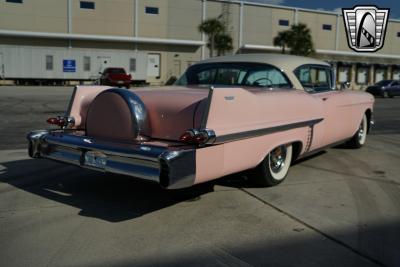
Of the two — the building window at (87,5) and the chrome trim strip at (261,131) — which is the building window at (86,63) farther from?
the chrome trim strip at (261,131)

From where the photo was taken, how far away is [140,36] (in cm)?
4362

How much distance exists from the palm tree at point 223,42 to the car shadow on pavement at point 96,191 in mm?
40645

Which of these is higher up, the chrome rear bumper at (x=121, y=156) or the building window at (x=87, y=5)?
the building window at (x=87, y=5)

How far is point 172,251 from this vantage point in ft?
11.7

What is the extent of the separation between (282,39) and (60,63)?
22.8 meters

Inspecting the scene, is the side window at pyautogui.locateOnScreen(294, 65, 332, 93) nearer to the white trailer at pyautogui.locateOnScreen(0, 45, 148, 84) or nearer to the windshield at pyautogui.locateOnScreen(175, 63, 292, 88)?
the windshield at pyautogui.locateOnScreen(175, 63, 292, 88)

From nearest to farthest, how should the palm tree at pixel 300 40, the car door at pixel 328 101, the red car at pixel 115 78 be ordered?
the car door at pixel 328 101
the red car at pixel 115 78
the palm tree at pixel 300 40

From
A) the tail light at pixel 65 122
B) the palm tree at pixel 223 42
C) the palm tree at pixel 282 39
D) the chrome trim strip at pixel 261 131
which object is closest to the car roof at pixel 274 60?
the chrome trim strip at pixel 261 131

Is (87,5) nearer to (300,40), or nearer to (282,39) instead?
(282,39)

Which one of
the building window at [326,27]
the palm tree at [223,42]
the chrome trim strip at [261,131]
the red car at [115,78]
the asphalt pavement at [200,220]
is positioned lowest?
the asphalt pavement at [200,220]

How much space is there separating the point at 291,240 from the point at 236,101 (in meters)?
1.38

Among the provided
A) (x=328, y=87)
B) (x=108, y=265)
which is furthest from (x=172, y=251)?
(x=328, y=87)

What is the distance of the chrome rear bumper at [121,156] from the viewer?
3.89m

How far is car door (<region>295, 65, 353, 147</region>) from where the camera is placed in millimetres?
6156
